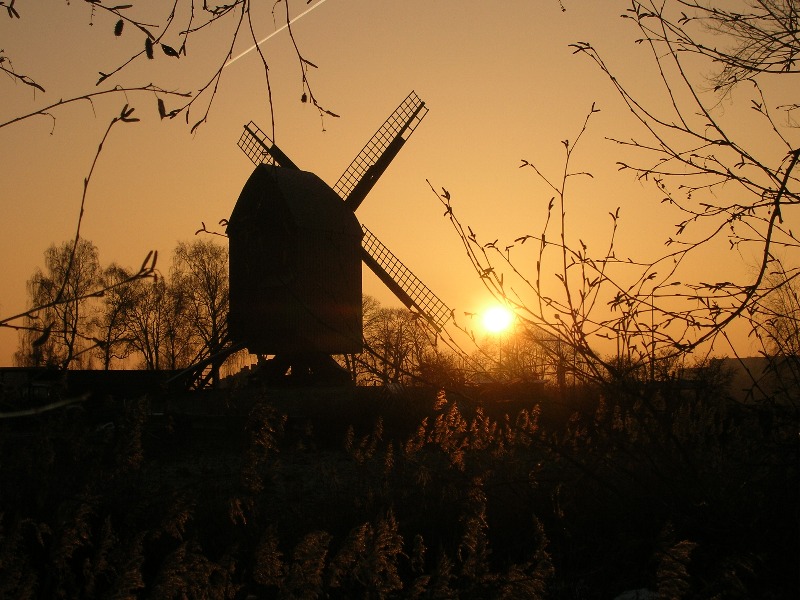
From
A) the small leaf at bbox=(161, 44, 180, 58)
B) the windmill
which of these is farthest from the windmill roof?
the small leaf at bbox=(161, 44, 180, 58)

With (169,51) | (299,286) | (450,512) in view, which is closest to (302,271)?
(299,286)

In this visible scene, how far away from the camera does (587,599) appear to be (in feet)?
15.2

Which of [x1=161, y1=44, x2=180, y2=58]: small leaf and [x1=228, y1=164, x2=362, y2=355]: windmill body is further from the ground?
[x1=228, y1=164, x2=362, y2=355]: windmill body

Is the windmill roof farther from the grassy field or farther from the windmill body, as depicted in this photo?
the grassy field

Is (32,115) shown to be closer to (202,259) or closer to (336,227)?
(336,227)

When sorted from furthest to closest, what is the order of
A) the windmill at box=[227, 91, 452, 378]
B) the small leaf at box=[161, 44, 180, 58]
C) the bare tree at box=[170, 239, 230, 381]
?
1. the bare tree at box=[170, 239, 230, 381]
2. the windmill at box=[227, 91, 452, 378]
3. the small leaf at box=[161, 44, 180, 58]

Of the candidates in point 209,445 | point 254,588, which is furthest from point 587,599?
point 209,445

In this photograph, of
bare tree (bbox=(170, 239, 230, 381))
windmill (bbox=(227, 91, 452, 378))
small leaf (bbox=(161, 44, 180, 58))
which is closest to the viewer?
small leaf (bbox=(161, 44, 180, 58))

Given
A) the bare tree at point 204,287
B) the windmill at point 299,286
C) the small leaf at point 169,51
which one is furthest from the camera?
the bare tree at point 204,287

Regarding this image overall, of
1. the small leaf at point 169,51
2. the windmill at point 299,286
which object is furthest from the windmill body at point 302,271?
the small leaf at point 169,51

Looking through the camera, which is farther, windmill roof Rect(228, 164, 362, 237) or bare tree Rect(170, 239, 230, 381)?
bare tree Rect(170, 239, 230, 381)

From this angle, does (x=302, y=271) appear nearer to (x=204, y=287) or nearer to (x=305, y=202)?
(x=305, y=202)

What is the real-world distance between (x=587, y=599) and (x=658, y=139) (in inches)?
104

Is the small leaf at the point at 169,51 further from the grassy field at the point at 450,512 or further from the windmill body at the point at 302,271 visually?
the windmill body at the point at 302,271
